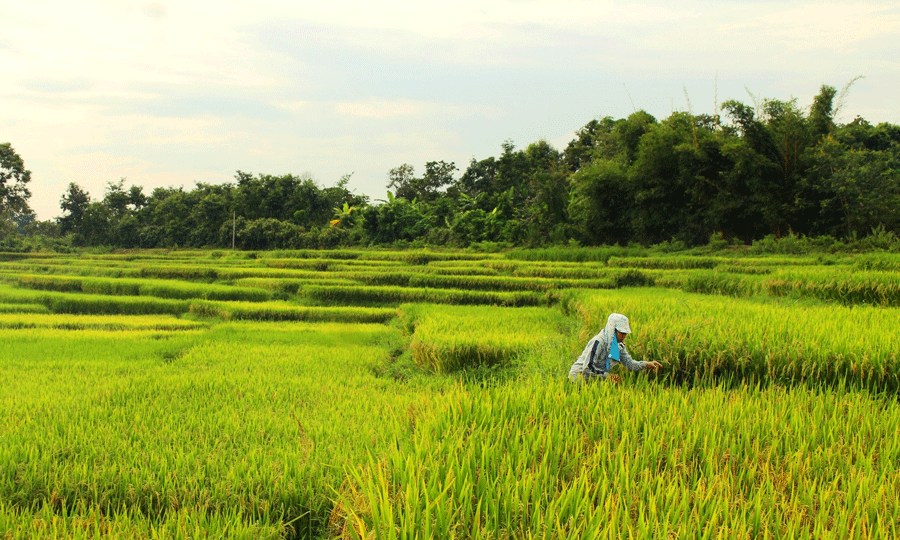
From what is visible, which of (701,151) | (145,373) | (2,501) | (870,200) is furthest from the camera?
(701,151)

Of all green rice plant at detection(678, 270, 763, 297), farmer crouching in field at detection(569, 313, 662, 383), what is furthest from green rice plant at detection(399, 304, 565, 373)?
green rice plant at detection(678, 270, 763, 297)

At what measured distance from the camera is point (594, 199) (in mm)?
18672

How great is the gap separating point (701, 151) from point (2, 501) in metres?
17.7

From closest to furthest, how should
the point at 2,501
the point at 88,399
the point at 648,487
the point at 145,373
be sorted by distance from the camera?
the point at 648,487 → the point at 2,501 → the point at 88,399 → the point at 145,373

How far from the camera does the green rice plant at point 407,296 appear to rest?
35.4ft

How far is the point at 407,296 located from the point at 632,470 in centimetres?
953

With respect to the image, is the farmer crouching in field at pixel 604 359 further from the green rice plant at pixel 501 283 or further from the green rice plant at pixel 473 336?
the green rice plant at pixel 501 283

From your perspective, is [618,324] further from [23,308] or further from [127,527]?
[23,308]

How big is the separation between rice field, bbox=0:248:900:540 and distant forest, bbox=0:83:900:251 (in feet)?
24.1

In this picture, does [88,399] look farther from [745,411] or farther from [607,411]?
[745,411]

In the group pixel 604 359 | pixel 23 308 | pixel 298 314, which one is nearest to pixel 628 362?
pixel 604 359

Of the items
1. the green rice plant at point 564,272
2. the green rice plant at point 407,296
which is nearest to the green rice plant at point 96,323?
the green rice plant at point 407,296

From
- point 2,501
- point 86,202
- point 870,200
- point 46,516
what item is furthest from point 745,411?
point 86,202

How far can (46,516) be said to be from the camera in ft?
7.74
